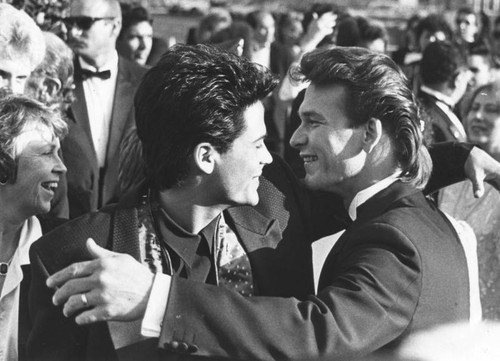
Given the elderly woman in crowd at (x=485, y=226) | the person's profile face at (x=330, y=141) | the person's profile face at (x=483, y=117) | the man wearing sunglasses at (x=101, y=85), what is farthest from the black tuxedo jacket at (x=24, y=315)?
the person's profile face at (x=483, y=117)

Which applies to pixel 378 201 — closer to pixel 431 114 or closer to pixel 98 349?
pixel 98 349

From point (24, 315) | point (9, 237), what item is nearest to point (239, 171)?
point (24, 315)

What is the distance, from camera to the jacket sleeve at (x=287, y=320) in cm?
227

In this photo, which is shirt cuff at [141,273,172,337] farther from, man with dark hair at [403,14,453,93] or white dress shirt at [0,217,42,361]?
man with dark hair at [403,14,453,93]

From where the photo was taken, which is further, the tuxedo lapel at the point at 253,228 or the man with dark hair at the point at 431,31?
the man with dark hair at the point at 431,31

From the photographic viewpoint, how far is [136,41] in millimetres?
7309

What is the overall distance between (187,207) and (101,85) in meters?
3.05

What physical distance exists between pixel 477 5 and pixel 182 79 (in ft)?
80.6

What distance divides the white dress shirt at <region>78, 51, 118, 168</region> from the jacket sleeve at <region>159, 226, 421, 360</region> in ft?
10.3

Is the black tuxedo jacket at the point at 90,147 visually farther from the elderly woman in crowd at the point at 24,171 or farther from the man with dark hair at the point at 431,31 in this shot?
the man with dark hair at the point at 431,31

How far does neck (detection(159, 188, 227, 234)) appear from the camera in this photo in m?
2.64

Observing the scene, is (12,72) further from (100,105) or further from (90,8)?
(90,8)

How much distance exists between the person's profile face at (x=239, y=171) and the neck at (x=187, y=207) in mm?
43

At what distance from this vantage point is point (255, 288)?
265 cm
